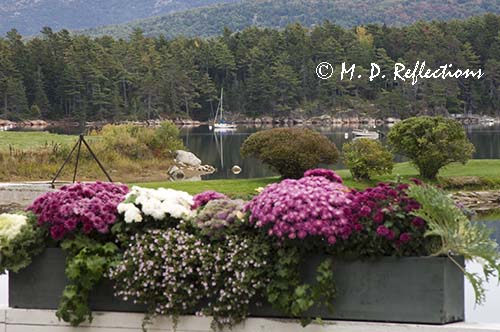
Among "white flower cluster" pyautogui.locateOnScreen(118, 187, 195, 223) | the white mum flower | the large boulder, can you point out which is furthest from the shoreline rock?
the white mum flower

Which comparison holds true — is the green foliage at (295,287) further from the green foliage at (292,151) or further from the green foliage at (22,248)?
the green foliage at (292,151)

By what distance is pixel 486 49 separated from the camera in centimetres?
14175

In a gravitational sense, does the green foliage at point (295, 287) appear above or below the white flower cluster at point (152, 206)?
below

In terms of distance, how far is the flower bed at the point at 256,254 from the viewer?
6.54 metres

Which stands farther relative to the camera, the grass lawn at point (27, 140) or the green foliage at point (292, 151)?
the grass lawn at point (27, 140)

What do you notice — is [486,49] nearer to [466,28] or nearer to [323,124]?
[466,28]

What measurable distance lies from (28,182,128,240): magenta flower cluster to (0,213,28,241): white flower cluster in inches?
5.5

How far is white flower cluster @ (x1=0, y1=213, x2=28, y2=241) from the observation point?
7.21m

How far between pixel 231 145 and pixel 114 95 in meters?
60.1

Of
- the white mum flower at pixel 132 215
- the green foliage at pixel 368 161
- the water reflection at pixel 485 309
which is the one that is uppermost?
the green foliage at pixel 368 161

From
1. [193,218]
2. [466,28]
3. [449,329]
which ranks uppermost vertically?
[466,28]

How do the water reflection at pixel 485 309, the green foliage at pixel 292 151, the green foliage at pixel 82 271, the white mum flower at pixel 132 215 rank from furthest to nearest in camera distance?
the green foliage at pixel 292 151, the water reflection at pixel 485 309, the white mum flower at pixel 132 215, the green foliage at pixel 82 271

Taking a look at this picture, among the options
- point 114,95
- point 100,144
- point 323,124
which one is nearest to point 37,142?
point 100,144

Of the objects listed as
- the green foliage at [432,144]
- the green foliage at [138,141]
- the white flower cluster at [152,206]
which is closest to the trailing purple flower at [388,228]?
the white flower cluster at [152,206]
